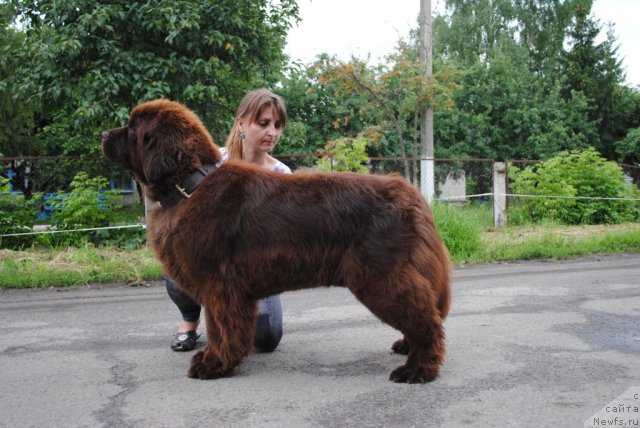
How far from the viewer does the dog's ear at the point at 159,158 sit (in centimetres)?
344

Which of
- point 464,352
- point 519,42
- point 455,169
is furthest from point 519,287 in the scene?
point 519,42

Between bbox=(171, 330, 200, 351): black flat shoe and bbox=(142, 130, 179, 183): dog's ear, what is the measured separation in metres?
1.36

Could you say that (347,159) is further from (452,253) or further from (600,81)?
(600,81)

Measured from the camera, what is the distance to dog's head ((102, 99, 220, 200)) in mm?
3449

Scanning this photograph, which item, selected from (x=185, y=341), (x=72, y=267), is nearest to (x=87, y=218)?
(x=72, y=267)

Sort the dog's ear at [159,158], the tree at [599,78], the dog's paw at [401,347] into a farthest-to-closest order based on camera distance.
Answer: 1. the tree at [599,78]
2. the dog's paw at [401,347]
3. the dog's ear at [159,158]

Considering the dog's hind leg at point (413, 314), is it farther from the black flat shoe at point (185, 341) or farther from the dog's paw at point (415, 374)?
the black flat shoe at point (185, 341)

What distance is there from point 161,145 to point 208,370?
1.45 m

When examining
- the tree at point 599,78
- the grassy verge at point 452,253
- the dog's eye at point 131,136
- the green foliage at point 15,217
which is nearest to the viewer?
the dog's eye at point 131,136

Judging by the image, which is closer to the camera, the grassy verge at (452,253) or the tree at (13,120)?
the grassy verge at (452,253)

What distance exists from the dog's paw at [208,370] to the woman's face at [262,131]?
163 centimetres

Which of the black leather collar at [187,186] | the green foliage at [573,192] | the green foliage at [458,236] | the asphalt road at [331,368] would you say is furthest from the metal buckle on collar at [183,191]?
the green foliage at [573,192]

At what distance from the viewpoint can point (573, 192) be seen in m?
11.9

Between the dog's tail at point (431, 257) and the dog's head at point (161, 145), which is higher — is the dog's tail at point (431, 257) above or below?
below
